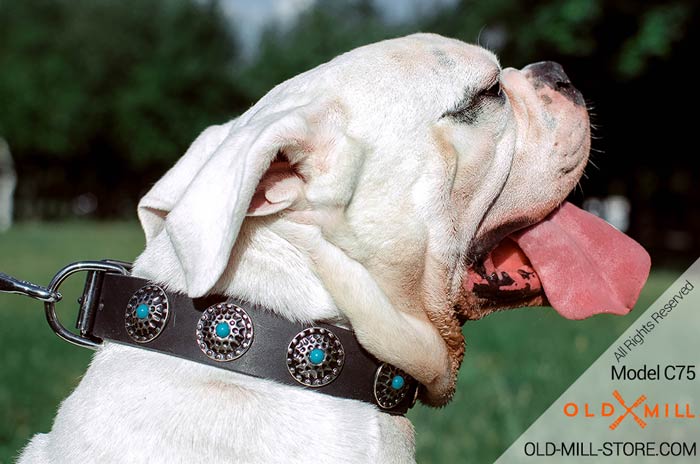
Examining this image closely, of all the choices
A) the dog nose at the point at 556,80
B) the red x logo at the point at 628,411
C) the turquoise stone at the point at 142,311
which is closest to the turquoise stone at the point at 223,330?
the turquoise stone at the point at 142,311

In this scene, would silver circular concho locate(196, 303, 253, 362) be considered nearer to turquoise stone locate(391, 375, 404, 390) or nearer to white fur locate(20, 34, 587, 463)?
white fur locate(20, 34, 587, 463)

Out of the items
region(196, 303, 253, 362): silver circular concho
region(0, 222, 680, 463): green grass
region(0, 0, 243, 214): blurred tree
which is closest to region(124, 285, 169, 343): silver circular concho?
region(196, 303, 253, 362): silver circular concho

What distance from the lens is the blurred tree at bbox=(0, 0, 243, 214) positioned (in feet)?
135

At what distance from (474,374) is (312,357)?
422 centimetres

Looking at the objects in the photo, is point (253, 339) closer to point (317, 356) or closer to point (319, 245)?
point (317, 356)

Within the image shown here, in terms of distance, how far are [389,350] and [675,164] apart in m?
25.5

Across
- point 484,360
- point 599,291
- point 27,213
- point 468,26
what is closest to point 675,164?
point 468,26

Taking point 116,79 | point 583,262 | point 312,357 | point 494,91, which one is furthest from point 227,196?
point 116,79

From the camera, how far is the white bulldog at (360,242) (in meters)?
2.31

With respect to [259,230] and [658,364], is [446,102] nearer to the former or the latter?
[259,230]

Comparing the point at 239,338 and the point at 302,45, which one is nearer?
the point at 239,338

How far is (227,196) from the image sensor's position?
2223mm

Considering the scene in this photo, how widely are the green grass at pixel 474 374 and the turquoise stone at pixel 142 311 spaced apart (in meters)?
1.69

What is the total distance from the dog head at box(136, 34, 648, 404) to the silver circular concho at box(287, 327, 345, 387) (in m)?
0.07
